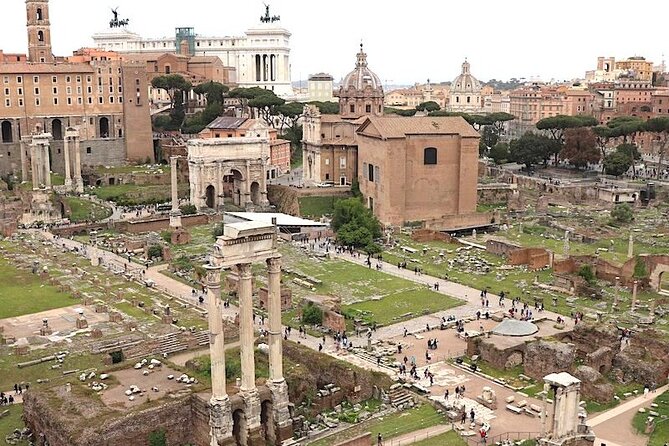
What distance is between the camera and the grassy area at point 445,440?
22328 millimetres

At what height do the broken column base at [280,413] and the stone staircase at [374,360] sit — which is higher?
the broken column base at [280,413]

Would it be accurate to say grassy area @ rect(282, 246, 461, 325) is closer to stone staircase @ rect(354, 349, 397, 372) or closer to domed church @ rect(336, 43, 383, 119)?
stone staircase @ rect(354, 349, 397, 372)

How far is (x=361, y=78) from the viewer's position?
69688 mm

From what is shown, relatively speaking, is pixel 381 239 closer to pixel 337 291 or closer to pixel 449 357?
pixel 337 291

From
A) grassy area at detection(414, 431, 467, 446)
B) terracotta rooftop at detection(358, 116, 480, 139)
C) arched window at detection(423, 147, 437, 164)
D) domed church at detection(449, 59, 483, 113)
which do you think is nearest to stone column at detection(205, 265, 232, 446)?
grassy area at detection(414, 431, 467, 446)

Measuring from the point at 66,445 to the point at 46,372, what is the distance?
293 inches

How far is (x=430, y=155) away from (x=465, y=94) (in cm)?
7052

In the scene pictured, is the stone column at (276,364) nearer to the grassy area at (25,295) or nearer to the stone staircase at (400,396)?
the stone staircase at (400,396)

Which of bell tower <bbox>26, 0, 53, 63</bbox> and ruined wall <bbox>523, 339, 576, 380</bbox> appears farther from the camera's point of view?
bell tower <bbox>26, 0, 53, 63</bbox>

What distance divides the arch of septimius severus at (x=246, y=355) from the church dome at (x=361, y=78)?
4943cm

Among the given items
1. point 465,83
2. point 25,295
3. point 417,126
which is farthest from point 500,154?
point 25,295

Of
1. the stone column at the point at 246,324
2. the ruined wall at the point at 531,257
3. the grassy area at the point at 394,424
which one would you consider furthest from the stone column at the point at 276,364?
the ruined wall at the point at 531,257

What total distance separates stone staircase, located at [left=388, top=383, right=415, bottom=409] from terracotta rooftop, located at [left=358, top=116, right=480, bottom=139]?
30748mm

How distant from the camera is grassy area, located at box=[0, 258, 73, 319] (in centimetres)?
3453
